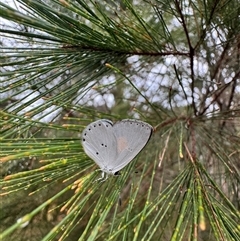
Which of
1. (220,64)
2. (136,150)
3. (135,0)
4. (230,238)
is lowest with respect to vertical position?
(230,238)

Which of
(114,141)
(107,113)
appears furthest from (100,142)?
(107,113)

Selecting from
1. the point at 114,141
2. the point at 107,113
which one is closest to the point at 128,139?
the point at 114,141

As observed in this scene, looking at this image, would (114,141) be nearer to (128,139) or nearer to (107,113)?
(128,139)

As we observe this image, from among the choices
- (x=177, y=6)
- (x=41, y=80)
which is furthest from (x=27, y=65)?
(x=177, y=6)

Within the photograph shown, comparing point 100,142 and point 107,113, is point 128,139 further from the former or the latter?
point 107,113

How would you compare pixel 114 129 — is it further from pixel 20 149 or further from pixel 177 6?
pixel 177 6

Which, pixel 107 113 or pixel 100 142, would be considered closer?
pixel 100 142
